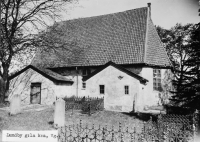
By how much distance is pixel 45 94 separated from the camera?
59.5ft

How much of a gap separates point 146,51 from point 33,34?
921cm

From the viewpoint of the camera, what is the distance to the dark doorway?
18.5 meters

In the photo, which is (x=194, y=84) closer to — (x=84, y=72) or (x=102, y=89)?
(x=102, y=89)

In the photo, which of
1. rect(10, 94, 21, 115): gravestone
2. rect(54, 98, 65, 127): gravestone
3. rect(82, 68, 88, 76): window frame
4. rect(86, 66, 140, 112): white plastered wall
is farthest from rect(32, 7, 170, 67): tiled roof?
rect(54, 98, 65, 127): gravestone

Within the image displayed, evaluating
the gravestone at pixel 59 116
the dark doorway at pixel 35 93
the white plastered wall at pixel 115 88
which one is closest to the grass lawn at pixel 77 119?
the gravestone at pixel 59 116

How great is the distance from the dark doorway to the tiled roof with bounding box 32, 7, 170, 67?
282cm

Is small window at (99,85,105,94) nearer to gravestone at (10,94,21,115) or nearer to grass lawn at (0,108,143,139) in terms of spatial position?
grass lawn at (0,108,143,139)

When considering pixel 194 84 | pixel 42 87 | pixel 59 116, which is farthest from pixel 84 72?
pixel 194 84

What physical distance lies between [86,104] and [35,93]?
23.8 ft

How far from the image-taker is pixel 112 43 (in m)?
18.4

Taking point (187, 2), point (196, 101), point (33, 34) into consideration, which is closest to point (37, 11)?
point (33, 34)

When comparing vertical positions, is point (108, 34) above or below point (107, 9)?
above

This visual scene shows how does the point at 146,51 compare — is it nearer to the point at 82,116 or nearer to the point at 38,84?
the point at 82,116

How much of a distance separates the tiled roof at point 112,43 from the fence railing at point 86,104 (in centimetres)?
419
